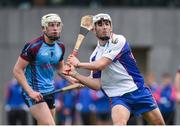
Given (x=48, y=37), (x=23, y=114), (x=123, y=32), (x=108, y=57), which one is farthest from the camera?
(x=123, y=32)

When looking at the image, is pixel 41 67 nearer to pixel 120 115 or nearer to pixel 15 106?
pixel 120 115

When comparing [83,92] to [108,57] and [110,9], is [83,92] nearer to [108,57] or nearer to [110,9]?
[110,9]

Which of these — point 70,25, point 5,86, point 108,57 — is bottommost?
point 5,86

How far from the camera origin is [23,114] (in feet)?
74.8

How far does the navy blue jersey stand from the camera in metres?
13.7

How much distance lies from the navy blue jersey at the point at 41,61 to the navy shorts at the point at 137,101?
1.36 m

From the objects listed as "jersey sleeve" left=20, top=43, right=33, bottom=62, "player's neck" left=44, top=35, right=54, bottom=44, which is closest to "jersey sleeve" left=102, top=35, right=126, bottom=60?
"player's neck" left=44, top=35, right=54, bottom=44

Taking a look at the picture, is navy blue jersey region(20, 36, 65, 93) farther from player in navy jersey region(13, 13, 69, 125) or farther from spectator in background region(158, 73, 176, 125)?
spectator in background region(158, 73, 176, 125)

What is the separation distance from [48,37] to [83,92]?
928 cm

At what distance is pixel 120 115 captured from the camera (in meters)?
12.8

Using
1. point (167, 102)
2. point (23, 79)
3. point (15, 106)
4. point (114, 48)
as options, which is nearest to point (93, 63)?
point (114, 48)

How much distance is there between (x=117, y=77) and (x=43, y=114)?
4.68ft

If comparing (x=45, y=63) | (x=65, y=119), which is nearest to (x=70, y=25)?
(x=65, y=119)

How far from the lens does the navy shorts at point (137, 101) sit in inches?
512
